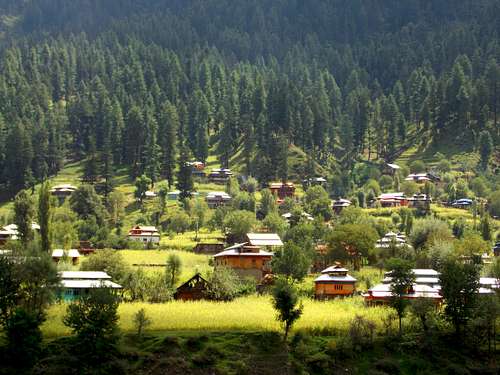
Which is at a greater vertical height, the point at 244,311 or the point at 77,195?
the point at 77,195

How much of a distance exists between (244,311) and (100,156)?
85394 mm

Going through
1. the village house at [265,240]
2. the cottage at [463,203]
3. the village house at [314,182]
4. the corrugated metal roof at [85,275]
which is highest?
the village house at [314,182]

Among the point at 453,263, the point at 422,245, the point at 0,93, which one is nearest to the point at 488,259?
the point at 422,245

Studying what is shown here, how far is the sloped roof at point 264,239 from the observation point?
107 metres

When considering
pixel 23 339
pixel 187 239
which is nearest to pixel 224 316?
pixel 23 339

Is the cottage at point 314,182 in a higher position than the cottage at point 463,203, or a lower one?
higher

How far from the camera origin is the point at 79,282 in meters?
81.9

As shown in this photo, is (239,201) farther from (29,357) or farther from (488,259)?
(29,357)

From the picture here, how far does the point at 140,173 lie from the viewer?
15338cm

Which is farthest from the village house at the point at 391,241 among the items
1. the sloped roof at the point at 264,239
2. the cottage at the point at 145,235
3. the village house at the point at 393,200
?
the cottage at the point at 145,235

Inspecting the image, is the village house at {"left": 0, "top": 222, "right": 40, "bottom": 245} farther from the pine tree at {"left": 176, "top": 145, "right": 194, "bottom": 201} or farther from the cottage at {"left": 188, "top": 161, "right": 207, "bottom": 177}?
the cottage at {"left": 188, "top": 161, "right": 207, "bottom": 177}

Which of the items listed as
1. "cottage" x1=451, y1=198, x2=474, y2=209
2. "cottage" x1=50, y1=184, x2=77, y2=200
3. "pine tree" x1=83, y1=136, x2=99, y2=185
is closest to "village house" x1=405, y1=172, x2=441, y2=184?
"cottage" x1=451, y1=198, x2=474, y2=209

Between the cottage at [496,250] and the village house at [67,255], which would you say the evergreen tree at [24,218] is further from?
the cottage at [496,250]

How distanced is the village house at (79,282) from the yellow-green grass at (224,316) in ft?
9.60
